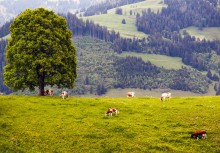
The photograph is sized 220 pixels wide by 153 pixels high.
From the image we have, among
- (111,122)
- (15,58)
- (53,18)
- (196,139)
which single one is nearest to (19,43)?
(15,58)

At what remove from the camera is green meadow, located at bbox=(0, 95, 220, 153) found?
37.2 metres

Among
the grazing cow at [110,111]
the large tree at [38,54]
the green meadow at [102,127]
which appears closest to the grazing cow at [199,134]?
the green meadow at [102,127]

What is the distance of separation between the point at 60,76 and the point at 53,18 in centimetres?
1242

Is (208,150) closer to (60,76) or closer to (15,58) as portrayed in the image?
(60,76)

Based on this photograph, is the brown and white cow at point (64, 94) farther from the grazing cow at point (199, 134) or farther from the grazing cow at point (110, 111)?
the grazing cow at point (199, 134)

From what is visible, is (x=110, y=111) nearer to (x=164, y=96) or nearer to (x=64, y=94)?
(x=64, y=94)

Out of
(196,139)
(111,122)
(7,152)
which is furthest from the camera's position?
(111,122)

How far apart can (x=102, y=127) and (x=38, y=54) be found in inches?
1054

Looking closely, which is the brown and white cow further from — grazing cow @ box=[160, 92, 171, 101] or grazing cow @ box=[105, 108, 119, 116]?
grazing cow @ box=[160, 92, 171, 101]

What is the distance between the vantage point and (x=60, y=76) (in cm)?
6406

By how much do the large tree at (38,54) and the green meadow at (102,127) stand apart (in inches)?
344

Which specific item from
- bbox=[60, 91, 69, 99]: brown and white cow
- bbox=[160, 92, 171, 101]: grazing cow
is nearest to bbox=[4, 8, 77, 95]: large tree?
bbox=[60, 91, 69, 99]: brown and white cow

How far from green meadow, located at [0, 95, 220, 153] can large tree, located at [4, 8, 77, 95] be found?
8744 mm

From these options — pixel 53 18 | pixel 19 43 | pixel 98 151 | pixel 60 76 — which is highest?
pixel 53 18
